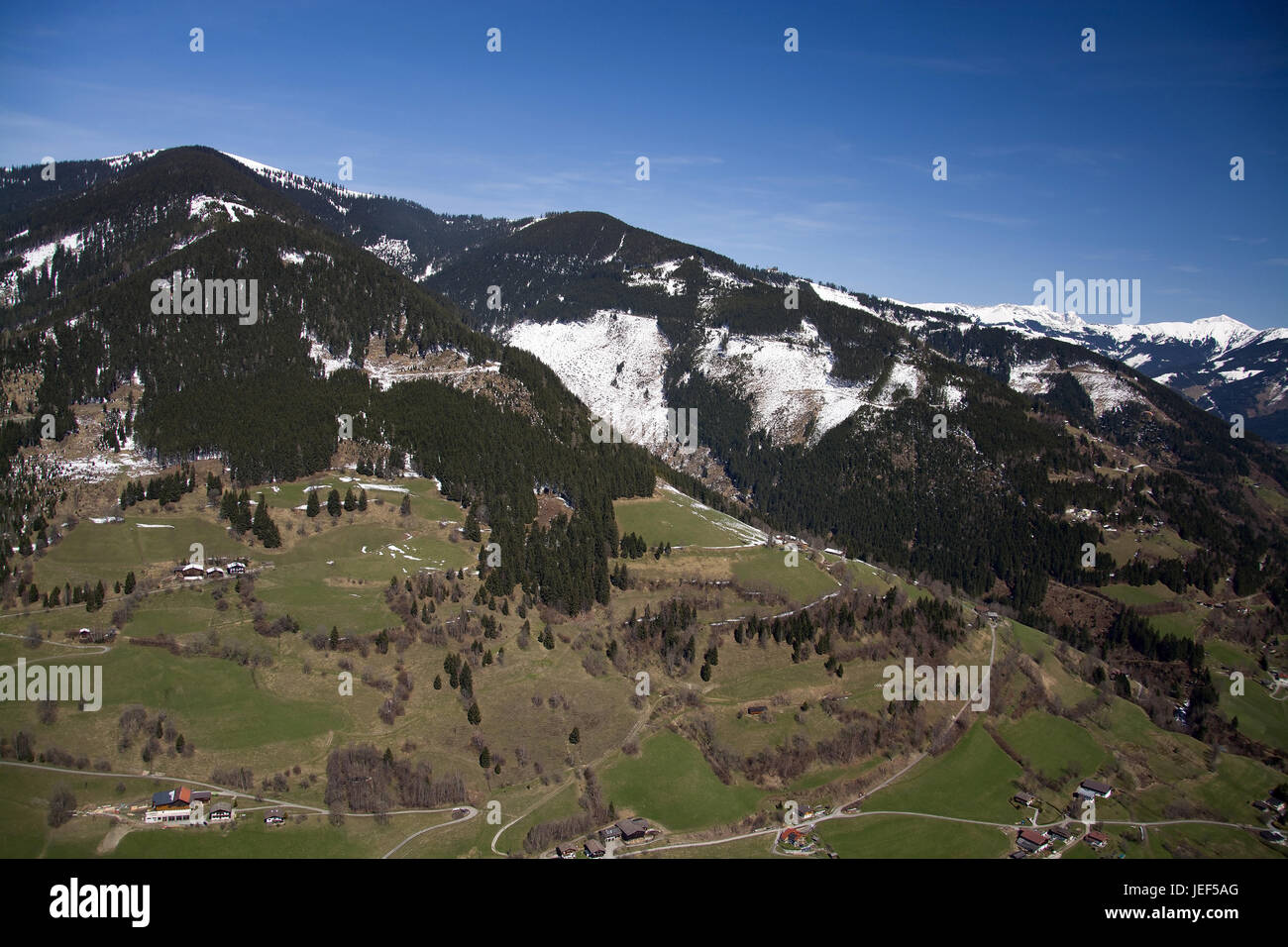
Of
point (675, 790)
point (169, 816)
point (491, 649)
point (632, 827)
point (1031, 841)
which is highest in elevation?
point (491, 649)

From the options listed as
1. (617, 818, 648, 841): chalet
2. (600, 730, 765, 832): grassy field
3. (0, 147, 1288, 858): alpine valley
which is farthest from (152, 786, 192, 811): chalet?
(600, 730, 765, 832): grassy field

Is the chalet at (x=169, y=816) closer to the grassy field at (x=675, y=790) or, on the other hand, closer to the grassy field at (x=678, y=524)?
the grassy field at (x=675, y=790)

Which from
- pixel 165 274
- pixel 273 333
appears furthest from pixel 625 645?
pixel 165 274

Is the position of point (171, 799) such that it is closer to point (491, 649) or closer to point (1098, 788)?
point (491, 649)

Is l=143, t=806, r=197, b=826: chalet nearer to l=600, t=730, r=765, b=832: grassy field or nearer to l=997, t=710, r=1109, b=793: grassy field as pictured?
l=600, t=730, r=765, b=832: grassy field

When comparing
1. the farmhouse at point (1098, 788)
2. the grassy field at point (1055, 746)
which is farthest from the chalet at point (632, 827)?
the farmhouse at point (1098, 788)

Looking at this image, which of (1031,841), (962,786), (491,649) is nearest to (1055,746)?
(962,786)
